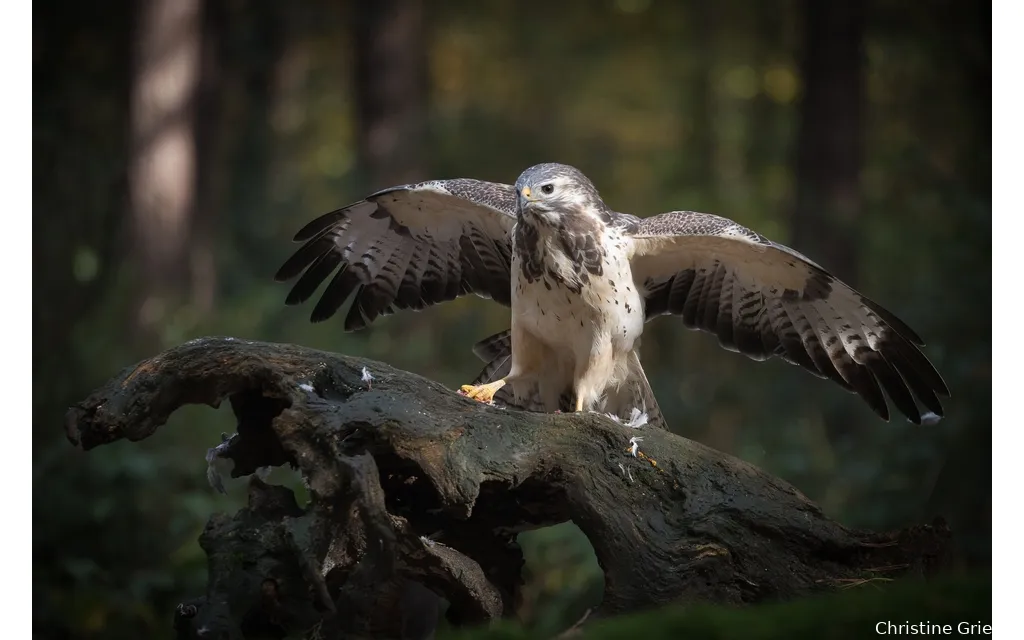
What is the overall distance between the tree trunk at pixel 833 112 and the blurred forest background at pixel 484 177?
31 millimetres

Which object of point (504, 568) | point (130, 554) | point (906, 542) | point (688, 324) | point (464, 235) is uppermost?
point (464, 235)

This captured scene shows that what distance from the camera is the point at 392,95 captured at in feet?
40.8

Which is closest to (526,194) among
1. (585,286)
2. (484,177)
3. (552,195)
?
(552,195)

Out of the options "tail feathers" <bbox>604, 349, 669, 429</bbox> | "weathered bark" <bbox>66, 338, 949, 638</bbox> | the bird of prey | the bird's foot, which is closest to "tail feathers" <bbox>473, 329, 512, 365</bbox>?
the bird of prey

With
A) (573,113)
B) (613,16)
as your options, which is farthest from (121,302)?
(613,16)

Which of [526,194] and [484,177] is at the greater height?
[484,177]

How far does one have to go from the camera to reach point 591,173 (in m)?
14.6

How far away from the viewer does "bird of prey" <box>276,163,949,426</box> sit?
189 inches

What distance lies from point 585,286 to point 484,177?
8820mm

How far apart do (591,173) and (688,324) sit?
30.7 ft

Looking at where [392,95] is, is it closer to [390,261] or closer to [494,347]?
[390,261]

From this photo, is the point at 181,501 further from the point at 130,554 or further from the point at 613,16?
the point at 613,16

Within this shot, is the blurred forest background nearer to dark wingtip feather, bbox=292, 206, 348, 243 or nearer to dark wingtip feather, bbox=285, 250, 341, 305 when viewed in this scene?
dark wingtip feather, bbox=285, 250, 341, 305

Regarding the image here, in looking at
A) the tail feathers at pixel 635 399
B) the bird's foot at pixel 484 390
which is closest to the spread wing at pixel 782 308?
the tail feathers at pixel 635 399
